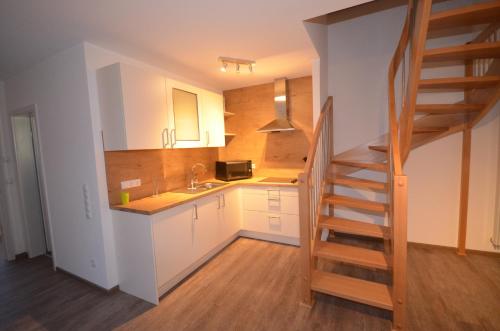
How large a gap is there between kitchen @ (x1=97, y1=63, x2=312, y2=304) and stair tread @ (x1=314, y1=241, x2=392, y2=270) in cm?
89

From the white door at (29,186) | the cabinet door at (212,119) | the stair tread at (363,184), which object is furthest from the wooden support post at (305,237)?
the white door at (29,186)

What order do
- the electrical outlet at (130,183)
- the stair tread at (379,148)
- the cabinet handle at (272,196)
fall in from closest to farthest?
the electrical outlet at (130,183) → the stair tread at (379,148) → the cabinet handle at (272,196)

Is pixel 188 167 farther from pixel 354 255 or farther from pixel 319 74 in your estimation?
pixel 354 255

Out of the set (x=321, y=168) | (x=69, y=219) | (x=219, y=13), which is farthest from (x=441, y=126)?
(x=69, y=219)

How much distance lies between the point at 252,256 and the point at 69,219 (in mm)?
2134

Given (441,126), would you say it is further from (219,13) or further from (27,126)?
(27,126)

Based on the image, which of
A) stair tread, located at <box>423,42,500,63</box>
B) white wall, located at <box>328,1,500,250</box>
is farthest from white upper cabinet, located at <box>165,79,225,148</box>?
stair tread, located at <box>423,42,500,63</box>

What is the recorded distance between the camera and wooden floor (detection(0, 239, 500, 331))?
5.83 ft

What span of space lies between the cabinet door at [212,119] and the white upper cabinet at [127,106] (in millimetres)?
826

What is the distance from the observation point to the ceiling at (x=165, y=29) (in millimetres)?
1583

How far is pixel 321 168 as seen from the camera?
277 centimetres

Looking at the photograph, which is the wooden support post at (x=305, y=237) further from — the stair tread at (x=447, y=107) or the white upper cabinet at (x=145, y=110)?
the white upper cabinet at (x=145, y=110)

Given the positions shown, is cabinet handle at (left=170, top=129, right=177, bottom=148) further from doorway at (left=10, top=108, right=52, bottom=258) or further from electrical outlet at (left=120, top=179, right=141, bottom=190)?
doorway at (left=10, top=108, right=52, bottom=258)

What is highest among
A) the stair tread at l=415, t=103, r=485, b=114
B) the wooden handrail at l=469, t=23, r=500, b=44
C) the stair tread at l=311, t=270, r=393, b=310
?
the wooden handrail at l=469, t=23, r=500, b=44
